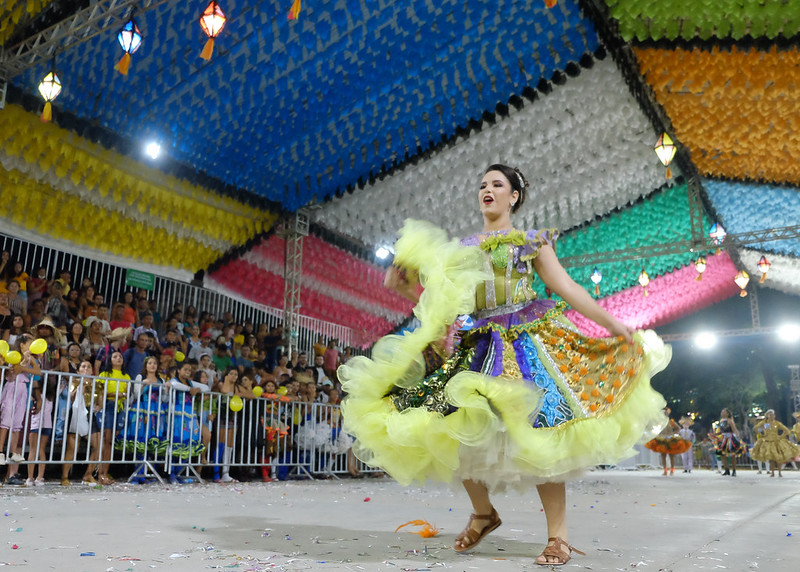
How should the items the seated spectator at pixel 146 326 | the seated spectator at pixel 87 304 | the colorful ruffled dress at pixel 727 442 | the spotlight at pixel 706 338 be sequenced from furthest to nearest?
the spotlight at pixel 706 338, the colorful ruffled dress at pixel 727 442, the seated spectator at pixel 146 326, the seated spectator at pixel 87 304

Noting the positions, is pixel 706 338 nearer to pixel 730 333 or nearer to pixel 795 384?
pixel 730 333

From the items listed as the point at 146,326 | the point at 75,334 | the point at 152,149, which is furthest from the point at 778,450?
the point at 75,334

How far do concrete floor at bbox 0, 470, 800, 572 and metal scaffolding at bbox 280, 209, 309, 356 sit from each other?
663 cm

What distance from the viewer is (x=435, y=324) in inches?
Answer: 98.1

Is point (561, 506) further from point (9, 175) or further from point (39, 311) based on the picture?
point (9, 175)

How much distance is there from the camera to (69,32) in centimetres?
652

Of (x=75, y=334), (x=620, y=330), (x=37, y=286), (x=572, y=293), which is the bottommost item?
(x=620, y=330)

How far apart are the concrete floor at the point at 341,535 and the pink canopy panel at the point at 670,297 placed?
12.4 m

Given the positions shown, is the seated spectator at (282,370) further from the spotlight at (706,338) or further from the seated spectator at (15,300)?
the spotlight at (706,338)

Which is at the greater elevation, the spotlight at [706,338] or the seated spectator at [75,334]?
the spotlight at [706,338]

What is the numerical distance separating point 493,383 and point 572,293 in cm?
52

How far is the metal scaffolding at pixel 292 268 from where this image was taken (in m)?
11.5

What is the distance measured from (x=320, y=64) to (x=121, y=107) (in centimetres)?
230

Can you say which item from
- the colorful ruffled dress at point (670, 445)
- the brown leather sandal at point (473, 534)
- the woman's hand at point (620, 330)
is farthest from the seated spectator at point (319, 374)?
the woman's hand at point (620, 330)
